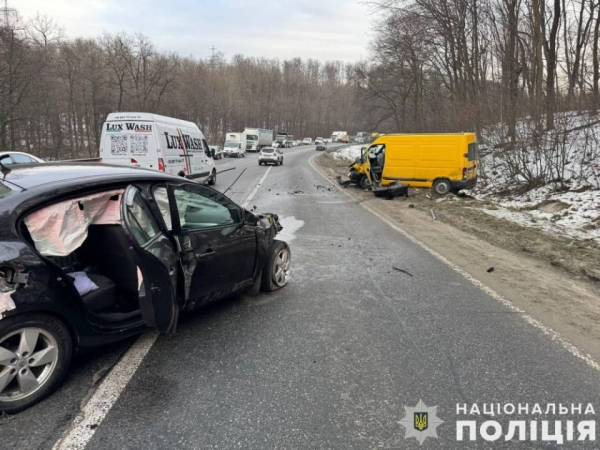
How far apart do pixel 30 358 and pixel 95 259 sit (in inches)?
45.2

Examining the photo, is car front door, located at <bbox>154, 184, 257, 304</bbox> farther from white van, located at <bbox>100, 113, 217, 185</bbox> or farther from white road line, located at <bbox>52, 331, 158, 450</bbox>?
white van, located at <bbox>100, 113, 217, 185</bbox>

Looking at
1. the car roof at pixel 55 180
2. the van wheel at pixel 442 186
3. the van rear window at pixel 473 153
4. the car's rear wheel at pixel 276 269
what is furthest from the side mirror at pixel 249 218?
the van rear window at pixel 473 153

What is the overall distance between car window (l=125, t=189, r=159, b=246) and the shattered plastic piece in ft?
2.61

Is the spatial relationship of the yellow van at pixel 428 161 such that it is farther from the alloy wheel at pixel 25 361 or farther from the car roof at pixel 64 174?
the alloy wheel at pixel 25 361

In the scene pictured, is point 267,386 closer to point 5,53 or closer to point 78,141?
point 5,53

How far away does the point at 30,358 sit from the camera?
103 inches

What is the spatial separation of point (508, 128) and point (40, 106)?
30703 mm

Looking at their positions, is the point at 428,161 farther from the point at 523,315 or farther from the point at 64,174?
the point at 64,174

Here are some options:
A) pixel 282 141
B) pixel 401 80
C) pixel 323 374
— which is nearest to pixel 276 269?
pixel 323 374

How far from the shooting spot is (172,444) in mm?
2379

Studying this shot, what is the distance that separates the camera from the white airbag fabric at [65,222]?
285 centimetres

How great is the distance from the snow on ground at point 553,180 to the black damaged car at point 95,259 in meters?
7.87

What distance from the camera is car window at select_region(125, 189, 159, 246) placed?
2908 mm

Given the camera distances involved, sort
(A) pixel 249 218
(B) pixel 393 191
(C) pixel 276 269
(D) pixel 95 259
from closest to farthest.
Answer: (D) pixel 95 259, (A) pixel 249 218, (C) pixel 276 269, (B) pixel 393 191
